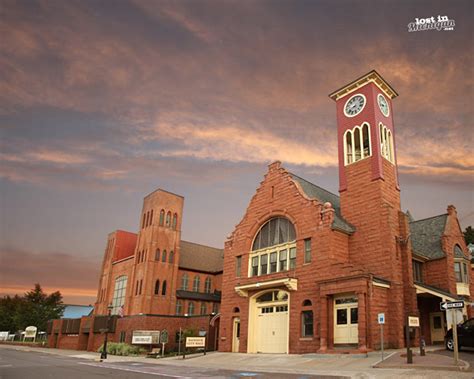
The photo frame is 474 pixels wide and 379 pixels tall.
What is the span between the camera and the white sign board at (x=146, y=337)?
3858cm

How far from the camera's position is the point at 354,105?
113ft

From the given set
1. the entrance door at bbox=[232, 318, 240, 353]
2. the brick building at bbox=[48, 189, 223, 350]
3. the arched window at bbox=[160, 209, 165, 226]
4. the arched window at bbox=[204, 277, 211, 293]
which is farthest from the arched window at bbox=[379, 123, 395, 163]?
the arched window at bbox=[204, 277, 211, 293]

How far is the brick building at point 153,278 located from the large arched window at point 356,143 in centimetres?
2675

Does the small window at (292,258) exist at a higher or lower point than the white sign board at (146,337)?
higher

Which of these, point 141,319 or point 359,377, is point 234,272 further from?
point 359,377

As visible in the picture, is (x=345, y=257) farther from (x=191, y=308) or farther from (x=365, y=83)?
(x=191, y=308)

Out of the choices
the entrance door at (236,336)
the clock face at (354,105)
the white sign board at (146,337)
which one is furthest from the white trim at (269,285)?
the clock face at (354,105)

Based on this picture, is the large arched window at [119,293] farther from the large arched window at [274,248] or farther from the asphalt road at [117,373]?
the asphalt road at [117,373]

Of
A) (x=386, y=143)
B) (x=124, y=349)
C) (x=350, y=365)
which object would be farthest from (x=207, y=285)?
(x=350, y=365)

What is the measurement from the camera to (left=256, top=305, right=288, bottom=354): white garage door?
1186 inches

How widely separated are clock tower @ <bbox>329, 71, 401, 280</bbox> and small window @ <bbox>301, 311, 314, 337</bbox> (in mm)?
5236

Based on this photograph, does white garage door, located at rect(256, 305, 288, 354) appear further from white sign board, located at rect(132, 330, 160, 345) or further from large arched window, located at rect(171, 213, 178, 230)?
large arched window, located at rect(171, 213, 178, 230)

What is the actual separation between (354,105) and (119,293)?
44.1m

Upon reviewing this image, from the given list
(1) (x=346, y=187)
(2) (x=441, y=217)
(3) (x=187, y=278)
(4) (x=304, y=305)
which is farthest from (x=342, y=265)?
(3) (x=187, y=278)
